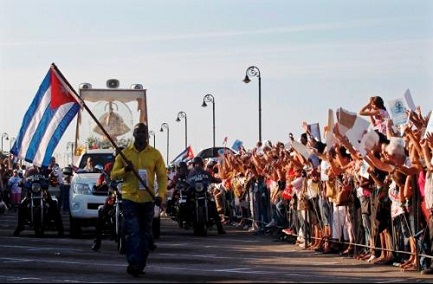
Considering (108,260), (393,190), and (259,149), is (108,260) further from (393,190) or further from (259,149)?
(259,149)

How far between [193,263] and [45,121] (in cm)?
463

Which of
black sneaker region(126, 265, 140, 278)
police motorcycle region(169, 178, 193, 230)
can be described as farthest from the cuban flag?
police motorcycle region(169, 178, 193, 230)

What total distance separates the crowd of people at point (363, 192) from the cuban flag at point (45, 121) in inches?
171

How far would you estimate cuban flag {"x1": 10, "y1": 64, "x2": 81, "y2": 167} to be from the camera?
20469mm

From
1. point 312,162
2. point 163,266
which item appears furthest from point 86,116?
point 163,266

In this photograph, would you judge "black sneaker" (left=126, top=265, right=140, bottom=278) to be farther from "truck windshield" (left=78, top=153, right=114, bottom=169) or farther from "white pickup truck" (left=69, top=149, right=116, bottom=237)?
"truck windshield" (left=78, top=153, right=114, bottom=169)

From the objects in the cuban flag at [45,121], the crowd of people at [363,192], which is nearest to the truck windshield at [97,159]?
the crowd of people at [363,192]

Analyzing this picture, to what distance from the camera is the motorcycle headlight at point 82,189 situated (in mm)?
26078

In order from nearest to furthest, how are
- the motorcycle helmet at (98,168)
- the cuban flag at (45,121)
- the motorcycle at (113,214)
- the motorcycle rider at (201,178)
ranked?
the cuban flag at (45,121) → the motorcycle at (113,214) → the motorcycle helmet at (98,168) → the motorcycle rider at (201,178)

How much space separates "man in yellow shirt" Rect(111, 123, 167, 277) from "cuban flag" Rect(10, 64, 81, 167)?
13.9 feet

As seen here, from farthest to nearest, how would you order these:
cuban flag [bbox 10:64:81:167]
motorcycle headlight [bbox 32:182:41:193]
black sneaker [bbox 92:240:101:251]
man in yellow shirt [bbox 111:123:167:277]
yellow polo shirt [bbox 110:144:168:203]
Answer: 1. motorcycle headlight [bbox 32:182:41:193]
2. black sneaker [bbox 92:240:101:251]
3. cuban flag [bbox 10:64:81:167]
4. yellow polo shirt [bbox 110:144:168:203]
5. man in yellow shirt [bbox 111:123:167:277]

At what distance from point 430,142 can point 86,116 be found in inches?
691

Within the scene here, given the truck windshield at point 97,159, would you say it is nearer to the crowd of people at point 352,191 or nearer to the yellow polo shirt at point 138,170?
the crowd of people at point 352,191

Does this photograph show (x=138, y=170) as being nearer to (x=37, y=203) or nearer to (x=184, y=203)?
(x=37, y=203)
